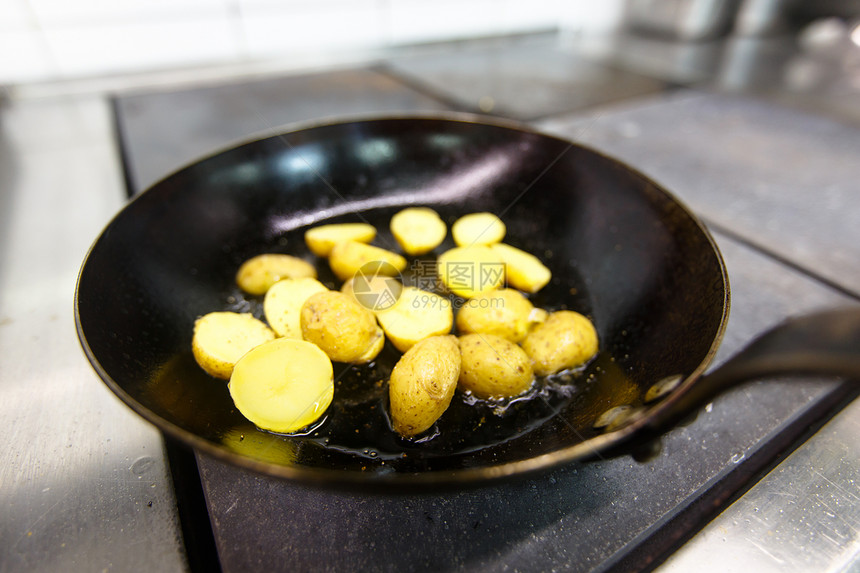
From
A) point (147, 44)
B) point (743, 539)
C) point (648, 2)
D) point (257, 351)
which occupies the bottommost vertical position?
point (743, 539)

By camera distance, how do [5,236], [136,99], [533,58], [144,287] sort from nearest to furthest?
1. [144,287]
2. [5,236]
3. [136,99]
4. [533,58]

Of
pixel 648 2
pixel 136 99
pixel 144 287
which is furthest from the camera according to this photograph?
pixel 648 2

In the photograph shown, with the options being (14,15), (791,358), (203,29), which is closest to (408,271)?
(791,358)

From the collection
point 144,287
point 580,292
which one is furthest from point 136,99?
point 580,292

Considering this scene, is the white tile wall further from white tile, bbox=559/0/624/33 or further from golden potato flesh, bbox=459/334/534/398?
golden potato flesh, bbox=459/334/534/398

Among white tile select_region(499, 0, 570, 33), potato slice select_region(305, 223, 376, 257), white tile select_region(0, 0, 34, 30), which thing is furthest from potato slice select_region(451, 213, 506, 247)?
white tile select_region(499, 0, 570, 33)

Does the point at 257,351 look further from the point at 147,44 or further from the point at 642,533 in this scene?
the point at 147,44

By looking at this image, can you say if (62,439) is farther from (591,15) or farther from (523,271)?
(591,15)
